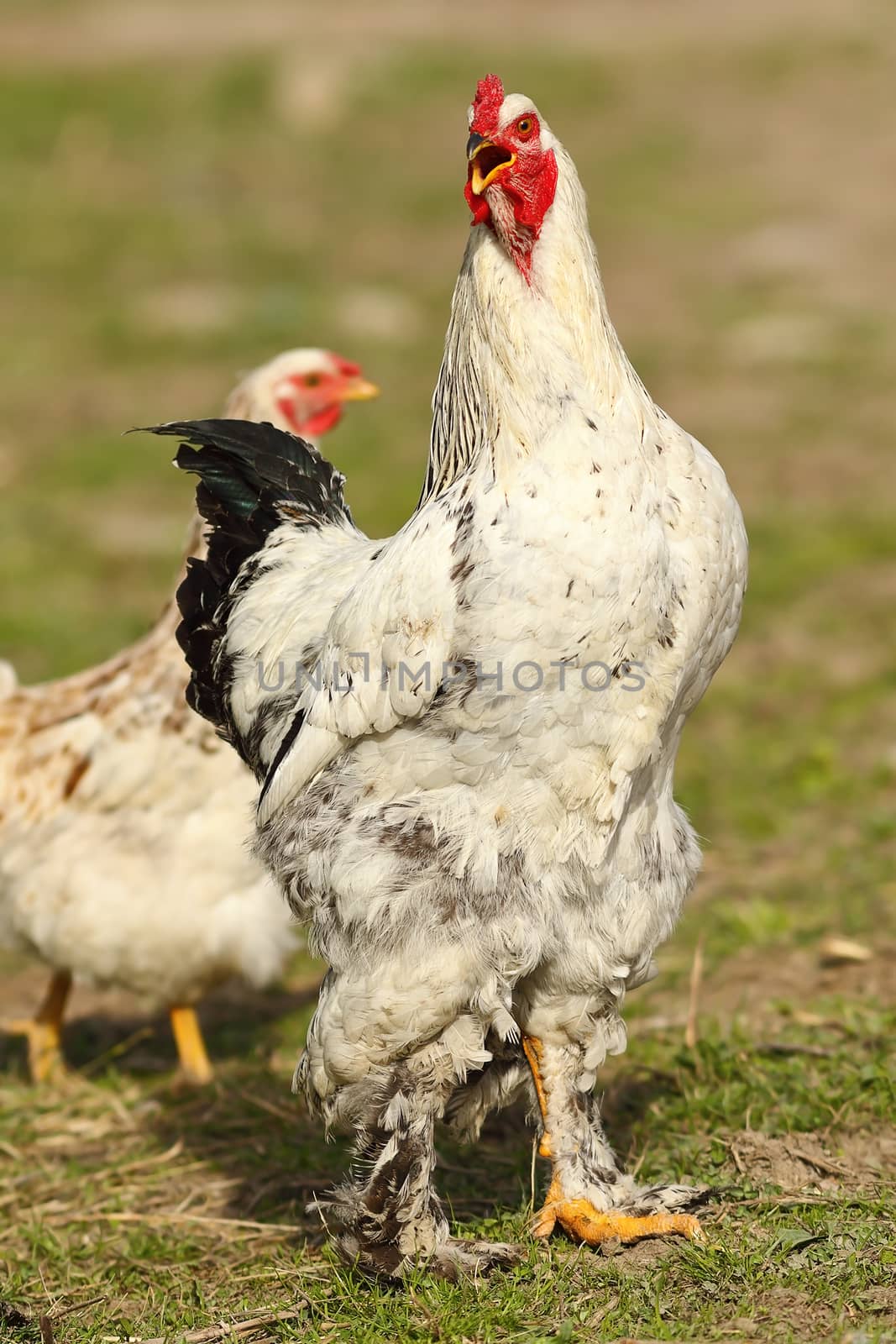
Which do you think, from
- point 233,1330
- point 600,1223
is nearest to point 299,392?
point 600,1223

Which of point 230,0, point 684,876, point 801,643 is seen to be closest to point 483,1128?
point 684,876

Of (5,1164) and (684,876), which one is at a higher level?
(684,876)

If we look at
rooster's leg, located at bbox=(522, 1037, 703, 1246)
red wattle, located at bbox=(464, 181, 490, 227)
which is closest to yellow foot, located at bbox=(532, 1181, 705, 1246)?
rooster's leg, located at bbox=(522, 1037, 703, 1246)

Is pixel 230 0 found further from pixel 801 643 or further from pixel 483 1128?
pixel 483 1128

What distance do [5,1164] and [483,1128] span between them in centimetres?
146

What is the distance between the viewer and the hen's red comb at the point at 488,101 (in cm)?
318

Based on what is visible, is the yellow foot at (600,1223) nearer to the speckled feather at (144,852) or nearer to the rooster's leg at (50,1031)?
the speckled feather at (144,852)

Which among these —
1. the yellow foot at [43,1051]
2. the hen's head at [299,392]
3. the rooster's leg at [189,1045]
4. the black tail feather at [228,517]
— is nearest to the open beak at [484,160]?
the black tail feather at [228,517]

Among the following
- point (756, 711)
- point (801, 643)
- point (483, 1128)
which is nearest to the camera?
point (483, 1128)

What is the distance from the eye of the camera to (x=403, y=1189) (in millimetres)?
3426

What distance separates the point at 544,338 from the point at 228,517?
1187 mm

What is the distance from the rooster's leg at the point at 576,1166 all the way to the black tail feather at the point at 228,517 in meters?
1.16

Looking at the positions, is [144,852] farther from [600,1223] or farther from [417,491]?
[417,491]

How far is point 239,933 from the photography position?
4883 mm
